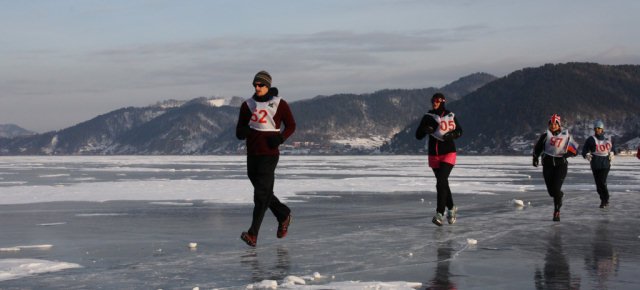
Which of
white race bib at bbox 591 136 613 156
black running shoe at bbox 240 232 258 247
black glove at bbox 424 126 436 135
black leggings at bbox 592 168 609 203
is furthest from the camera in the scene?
white race bib at bbox 591 136 613 156

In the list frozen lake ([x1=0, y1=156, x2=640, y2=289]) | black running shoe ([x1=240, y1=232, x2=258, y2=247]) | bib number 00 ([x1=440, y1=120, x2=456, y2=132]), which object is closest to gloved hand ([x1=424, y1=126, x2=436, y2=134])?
bib number 00 ([x1=440, y1=120, x2=456, y2=132])

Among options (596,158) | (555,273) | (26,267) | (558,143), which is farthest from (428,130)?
(596,158)

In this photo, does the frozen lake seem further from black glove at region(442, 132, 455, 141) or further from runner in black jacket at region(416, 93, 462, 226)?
black glove at region(442, 132, 455, 141)

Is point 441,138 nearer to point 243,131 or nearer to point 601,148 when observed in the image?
point 243,131

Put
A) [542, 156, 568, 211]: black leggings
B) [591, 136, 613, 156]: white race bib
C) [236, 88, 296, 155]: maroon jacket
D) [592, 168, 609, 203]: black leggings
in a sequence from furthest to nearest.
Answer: [591, 136, 613, 156]: white race bib < [592, 168, 609, 203]: black leggings < [542, 156, 568, 211]: black leggings < [236, 88, 296, 155]: maroon jacket

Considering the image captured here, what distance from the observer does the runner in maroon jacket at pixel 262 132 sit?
9.18 meters

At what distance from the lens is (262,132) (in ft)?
30.2

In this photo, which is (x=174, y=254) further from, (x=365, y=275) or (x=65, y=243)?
(x=365, y=275)

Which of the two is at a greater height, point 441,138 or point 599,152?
point 441,138

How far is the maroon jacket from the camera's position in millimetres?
9164

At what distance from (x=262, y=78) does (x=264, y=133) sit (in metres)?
0.64

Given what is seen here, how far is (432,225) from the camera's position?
12.0 meters

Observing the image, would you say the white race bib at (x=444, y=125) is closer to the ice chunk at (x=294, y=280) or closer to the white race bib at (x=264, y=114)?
the white race bib at (x=264, y=114)

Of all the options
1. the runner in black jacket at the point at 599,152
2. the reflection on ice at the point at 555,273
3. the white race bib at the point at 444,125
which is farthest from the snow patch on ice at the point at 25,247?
the runner in black jacket at the point at 599,152
